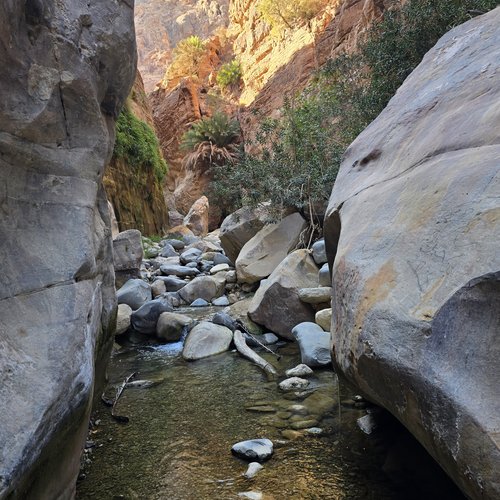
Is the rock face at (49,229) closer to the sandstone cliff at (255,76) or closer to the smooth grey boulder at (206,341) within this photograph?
the smooth grey boulder at (206,341)

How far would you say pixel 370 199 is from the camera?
2.75 m

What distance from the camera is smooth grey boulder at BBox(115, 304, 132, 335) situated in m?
5.66

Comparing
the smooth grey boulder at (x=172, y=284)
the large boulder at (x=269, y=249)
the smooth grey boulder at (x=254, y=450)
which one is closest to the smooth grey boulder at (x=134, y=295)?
the smooth grey boulder at (x=172, y=284)

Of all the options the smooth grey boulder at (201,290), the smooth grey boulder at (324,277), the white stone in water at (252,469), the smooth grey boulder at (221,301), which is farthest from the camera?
the smooth grey boulder at (201,290)

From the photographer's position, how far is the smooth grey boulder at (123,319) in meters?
5.66

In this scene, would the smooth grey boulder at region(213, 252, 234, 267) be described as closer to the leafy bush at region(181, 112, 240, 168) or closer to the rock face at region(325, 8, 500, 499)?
the rock face at region(325, 8, 500, 499)

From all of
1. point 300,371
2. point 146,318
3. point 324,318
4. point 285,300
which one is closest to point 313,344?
point 300,371

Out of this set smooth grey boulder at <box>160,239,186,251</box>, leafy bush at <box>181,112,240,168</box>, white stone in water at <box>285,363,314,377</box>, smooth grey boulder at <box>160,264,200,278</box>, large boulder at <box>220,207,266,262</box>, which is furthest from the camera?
leafy bush at <box>181,112,240,168</box>

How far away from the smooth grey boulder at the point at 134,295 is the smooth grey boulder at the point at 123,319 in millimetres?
361

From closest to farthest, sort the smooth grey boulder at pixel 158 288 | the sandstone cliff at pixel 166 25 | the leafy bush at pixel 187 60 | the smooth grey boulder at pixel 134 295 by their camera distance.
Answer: the smooth grey boulder at pixel 134 295
the smooth grey boulder at pixel 158 288
the leafy bush at pixel 187 60
the sandstone cliff at pixel 166 25

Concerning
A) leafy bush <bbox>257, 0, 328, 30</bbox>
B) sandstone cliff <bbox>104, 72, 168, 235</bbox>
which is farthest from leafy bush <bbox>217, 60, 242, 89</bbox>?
sandstone cliff <bbox>104, 72, 168, 235</bbox>

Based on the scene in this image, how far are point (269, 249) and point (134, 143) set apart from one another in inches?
297

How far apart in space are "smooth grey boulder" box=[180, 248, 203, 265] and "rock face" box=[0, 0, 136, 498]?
769 centimetres

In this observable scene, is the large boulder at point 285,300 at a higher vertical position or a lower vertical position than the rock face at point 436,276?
lower
